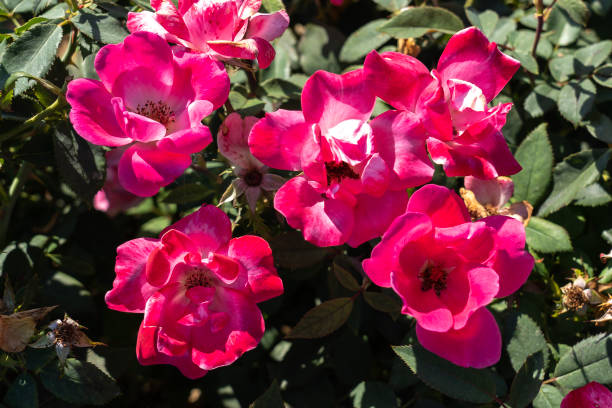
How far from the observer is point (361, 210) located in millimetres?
1104

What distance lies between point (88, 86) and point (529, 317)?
3.85 feet

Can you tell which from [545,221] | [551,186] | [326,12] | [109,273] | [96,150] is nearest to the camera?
[96,150]

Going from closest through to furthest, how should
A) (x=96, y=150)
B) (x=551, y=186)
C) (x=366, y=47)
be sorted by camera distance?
(x=96, y=150) → (x=551, y=186) → (x=366, y=47)

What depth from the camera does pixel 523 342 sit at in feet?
4.46

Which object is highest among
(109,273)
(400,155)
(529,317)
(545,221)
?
(400,155)

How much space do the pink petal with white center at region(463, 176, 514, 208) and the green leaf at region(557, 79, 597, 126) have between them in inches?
13.1

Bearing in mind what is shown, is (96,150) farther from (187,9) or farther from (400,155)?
(400,155)

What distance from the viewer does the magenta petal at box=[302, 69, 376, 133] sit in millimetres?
1118

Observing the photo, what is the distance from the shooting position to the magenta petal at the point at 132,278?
1.11 meters

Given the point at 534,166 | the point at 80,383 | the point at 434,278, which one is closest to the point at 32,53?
the point at 80,383

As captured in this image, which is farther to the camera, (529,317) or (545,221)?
(545,221)

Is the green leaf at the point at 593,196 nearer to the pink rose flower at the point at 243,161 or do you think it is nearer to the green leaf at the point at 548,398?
the green leaf at the point at 548,398

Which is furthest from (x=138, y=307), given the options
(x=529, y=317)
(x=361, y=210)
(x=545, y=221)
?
(x=545, y=221)

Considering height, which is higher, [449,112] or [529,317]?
[449,112]
